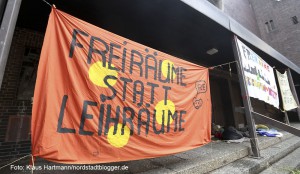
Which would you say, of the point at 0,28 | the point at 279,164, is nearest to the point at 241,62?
the point at 279,164

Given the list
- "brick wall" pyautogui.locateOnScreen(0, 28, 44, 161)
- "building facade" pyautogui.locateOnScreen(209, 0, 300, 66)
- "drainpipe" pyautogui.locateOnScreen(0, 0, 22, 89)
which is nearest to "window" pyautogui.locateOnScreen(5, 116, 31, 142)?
"brick wall" pyautogui.locateOnScreen(0, 28, 44, 161)

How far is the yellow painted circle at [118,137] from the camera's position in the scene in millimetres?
2099

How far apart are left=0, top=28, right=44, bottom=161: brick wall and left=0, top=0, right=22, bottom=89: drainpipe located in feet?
7.89

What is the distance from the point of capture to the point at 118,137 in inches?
85.3

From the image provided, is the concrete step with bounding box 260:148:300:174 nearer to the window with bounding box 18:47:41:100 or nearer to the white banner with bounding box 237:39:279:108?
the white banner with bounding box 237:39:279:108

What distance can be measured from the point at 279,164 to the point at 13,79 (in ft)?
19.8

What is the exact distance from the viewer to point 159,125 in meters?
2.67

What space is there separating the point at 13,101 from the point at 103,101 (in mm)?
2638

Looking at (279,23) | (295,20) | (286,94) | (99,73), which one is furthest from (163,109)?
(279,23)

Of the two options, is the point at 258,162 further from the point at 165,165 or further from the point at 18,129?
the point at 18,129

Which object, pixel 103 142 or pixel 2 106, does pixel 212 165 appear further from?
pixel 2 106

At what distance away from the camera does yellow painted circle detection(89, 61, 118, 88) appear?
209cm

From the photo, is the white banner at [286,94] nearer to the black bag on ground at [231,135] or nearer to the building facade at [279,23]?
the black bag on ground at [231,135]

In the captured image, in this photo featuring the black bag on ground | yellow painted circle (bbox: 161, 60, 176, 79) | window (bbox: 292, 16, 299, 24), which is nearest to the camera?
yellow painted circle (bbox: 161, 60, 176, 79)
